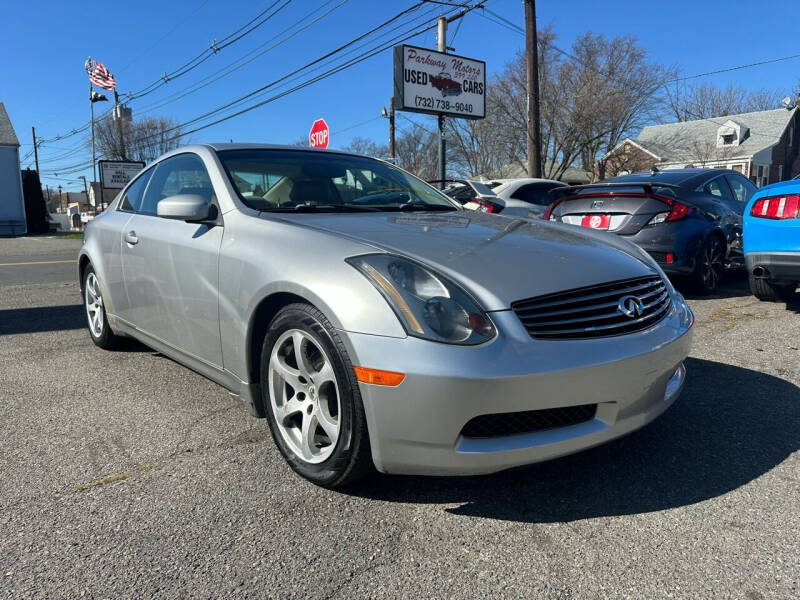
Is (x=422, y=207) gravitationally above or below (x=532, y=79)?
below

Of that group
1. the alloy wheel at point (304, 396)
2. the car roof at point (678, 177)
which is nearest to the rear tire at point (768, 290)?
the car roof at point (678, 177)

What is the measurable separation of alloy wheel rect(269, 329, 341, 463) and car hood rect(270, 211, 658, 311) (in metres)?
0.49

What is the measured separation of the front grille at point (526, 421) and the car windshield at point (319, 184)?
1505 millimetres

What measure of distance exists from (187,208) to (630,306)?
6.67 ft

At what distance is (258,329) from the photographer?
8.75 feet

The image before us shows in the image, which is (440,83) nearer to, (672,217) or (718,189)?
(718,189)

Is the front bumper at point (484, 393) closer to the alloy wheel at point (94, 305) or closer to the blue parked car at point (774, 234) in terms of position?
the alloy wheel at point (94, 305)

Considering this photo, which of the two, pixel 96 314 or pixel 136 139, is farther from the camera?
pixel 136 139

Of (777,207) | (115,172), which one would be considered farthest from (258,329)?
(115,172)

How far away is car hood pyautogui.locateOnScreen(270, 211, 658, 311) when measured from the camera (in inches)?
87.3

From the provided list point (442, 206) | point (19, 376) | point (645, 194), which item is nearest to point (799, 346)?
point (645, 194)

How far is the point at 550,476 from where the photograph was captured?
249cm

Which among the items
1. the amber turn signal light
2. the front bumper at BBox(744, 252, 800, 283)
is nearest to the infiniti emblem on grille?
the amber turn signal light

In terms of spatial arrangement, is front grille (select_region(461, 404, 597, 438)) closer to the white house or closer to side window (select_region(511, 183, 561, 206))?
side window (select_region(511, 183, 561, 206))
